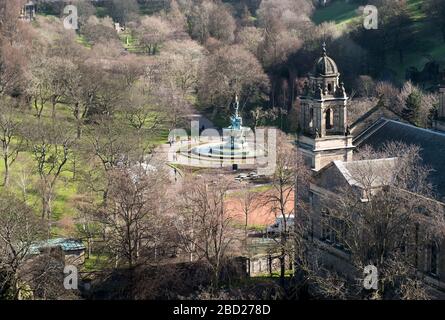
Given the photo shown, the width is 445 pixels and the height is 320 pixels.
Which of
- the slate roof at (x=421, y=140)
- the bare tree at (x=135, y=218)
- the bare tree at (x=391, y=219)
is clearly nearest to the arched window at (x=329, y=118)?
the slate roof at (x=421, y=140)

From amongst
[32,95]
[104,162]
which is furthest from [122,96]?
[104,162]

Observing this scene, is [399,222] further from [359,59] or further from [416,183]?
[359,59]

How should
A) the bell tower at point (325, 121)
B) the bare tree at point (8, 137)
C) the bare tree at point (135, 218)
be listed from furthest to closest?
1. the bare tree at point (8, 137)
2. the bell tower at point (325, 121)
3. the bare tree at point (135, 218)

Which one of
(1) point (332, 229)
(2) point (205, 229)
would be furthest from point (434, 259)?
(2) point (205, 229)

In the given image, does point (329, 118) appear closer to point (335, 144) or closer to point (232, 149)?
point (335, 144)

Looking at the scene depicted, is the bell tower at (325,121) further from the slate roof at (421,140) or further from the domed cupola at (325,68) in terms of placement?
the slate roof at (421,140)

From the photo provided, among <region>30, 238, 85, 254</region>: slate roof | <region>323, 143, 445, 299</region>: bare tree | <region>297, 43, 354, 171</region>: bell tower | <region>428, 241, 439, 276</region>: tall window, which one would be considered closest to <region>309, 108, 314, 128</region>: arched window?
<region>297, 43, 354, 171</region>: bell tower

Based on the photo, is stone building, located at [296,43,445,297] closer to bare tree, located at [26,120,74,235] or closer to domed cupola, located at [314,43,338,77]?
domed cupola, located at [314,43,338,77]
